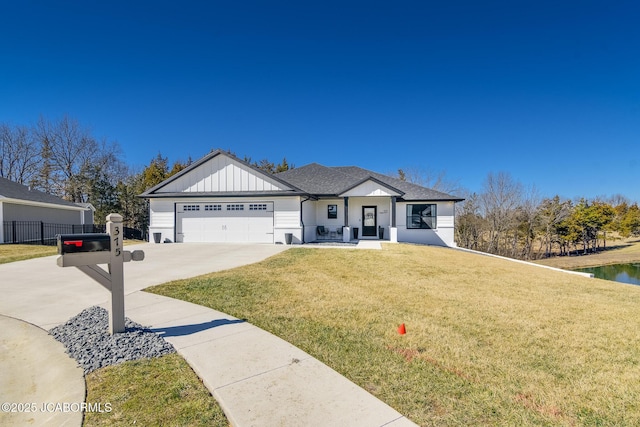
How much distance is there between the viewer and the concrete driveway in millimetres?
5473

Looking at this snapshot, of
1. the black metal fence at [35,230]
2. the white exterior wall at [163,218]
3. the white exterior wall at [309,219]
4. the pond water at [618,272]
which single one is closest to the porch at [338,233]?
the white exterior wall at [309,219]

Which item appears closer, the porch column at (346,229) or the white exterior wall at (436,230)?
the porch column at (346,229)

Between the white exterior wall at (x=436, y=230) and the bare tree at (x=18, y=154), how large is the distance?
118ft

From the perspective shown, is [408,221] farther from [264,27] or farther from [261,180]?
[264,27]

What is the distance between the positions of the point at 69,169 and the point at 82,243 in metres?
37.1

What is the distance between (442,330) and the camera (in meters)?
4.72

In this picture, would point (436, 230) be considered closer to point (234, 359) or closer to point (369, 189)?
point (369, 189)

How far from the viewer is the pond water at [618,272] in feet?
78.7

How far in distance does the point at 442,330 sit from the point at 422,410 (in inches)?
90.9

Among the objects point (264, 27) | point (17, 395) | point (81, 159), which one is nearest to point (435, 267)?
point (17, 395)

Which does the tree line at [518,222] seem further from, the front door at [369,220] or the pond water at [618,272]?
the front door at [369,220]

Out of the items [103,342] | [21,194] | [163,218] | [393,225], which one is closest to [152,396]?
[103,342]

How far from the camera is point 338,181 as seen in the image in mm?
21703

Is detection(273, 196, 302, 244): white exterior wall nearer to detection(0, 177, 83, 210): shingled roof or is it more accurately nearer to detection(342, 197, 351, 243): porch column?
detection(342, 197, 351, 243): porch column
